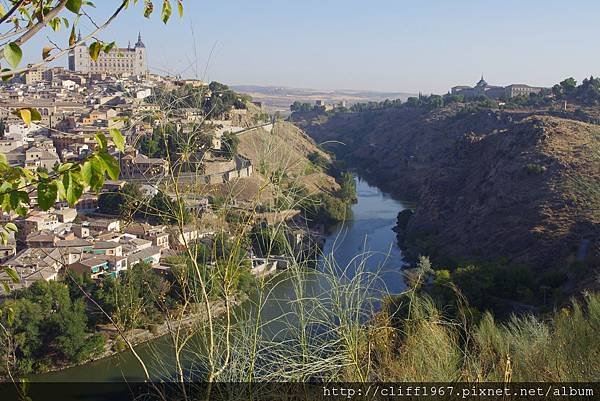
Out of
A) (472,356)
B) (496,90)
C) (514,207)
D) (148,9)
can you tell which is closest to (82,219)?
(514,207)

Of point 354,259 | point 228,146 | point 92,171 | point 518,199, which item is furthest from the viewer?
point 518,199

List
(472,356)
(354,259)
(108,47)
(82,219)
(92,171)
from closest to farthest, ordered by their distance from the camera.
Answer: (92,171) → (108,47) → (354,259) → (472,356) → (82,219)

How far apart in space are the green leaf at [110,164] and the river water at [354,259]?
94 cm

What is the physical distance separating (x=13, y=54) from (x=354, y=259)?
119 cm

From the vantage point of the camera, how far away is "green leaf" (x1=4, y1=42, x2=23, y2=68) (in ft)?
3.13

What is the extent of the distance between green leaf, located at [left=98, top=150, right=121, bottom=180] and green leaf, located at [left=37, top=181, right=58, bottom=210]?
90 millimetres

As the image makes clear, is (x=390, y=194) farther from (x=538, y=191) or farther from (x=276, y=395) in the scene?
(x=276, y=395)

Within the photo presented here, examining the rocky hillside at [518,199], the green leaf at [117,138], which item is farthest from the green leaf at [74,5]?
the rocky hillside at [518,199]

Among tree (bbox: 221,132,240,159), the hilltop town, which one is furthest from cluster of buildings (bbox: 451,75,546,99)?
tree (bbox: 221,132,240,159)

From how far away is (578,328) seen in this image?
2.62 m

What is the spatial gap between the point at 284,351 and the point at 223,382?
19cm

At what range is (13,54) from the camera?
0.96 meters

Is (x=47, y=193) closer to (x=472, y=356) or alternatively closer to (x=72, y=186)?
(x=72, y=186)

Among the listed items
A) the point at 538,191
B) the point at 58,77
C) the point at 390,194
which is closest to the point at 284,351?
the point at 538,191
